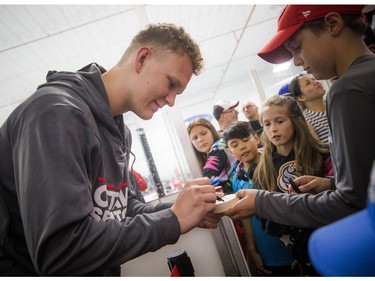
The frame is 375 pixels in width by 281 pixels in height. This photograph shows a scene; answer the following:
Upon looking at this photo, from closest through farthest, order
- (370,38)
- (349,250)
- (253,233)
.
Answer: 1. (349,250)
2. (370,38)
3. (253,233)

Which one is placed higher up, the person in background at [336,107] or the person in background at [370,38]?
the person in background at [370,38]

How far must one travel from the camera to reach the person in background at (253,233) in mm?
1949

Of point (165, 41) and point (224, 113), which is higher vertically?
point (165, 41)

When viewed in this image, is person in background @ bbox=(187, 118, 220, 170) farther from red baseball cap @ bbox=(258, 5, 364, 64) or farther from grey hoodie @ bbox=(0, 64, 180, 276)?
grey hoodie @ bbox=(0, 64, 180, 276)

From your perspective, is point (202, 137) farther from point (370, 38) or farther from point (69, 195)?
point (69, 195)

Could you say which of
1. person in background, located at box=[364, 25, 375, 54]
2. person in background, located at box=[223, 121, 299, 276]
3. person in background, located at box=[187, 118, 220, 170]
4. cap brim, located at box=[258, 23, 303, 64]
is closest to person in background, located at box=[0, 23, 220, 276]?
cap brim, located at box=[258, 23, 303, 64]

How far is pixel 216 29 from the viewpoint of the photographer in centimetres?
462

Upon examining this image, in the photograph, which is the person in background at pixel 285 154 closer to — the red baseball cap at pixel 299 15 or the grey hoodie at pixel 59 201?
the red baseball cap at pixel 299 15

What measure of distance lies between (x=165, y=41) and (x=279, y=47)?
0.64m

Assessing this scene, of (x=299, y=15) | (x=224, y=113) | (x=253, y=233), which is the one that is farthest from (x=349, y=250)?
(x=224, y=113)

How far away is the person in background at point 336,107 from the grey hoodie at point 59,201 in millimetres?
550

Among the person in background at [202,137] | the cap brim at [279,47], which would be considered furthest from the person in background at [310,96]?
the cap brim at [279,47]

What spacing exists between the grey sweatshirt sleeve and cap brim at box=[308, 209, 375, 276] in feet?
1.63

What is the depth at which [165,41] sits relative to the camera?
130cm
